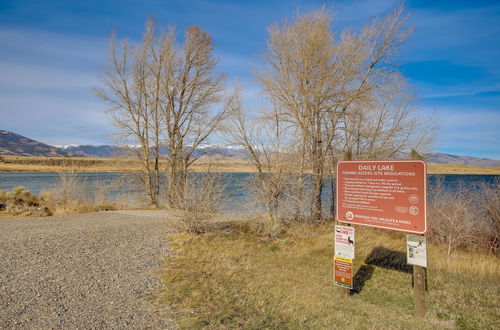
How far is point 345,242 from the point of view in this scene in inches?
206

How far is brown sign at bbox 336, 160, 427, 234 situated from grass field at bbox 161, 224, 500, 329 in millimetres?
1330

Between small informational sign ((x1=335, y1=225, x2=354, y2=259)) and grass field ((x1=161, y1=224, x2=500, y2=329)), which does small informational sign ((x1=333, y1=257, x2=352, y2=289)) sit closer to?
small informational sign ((x1=335, y1=225, x2=354, y2=259))

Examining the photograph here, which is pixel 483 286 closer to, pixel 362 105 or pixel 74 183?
pixel 362 105

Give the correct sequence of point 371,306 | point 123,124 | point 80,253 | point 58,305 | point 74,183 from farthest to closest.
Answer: point 123,124
point 74,183
point 80,253
point 371,306
point 58,305

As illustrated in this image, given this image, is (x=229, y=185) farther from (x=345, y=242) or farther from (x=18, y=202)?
(x=345, y=242)

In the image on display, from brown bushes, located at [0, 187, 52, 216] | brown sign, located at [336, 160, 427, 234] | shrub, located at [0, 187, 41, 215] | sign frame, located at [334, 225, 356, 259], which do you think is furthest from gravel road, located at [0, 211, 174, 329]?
shrub, located at [0, 187, 41, 215]

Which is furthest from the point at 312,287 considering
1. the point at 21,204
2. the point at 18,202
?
the point at 18,202

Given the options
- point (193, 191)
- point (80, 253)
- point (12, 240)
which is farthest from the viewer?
point (193, 191)

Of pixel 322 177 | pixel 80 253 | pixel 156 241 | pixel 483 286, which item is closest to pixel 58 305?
pixel 80 253

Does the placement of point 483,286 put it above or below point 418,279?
below

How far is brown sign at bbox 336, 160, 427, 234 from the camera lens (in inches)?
176

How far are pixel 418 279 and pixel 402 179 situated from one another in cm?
147

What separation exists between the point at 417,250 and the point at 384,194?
90 centimetres

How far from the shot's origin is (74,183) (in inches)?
642
